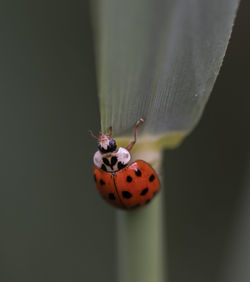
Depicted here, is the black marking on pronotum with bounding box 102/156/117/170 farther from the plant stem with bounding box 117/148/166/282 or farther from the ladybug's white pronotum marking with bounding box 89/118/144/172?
the plant stem with bounding box 117/148/166/282

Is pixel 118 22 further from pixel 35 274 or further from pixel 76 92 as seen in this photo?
pixel 35 274

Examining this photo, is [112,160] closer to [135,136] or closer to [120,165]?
[120,165]

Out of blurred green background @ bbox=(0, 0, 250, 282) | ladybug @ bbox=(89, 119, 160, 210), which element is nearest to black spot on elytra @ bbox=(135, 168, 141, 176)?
ladybug @ bbox=(89, 119, 160, 210)

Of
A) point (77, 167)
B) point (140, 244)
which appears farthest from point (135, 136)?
point (77, 167)

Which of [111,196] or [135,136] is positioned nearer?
[135,136]

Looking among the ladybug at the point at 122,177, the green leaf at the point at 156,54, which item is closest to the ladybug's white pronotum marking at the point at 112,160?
the ladybug at the point at 122,177

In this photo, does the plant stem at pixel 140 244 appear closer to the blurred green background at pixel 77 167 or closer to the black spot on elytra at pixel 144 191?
the black spot on elytra at pixel 144 191
